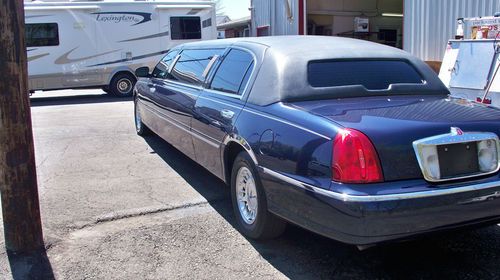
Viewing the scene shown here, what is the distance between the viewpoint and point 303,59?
4.07m

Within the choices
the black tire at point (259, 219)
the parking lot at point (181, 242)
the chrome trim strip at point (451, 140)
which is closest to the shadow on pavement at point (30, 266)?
the parking lot at point (181, 242)

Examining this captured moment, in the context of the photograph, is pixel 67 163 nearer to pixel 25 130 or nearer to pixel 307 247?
pixel 25 130

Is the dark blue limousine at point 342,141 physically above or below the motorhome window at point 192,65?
below

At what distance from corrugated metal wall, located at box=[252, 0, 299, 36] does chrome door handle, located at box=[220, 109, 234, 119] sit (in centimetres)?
1058

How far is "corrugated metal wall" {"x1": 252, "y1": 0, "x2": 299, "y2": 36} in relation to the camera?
1447cm

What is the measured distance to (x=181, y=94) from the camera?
5473 millimetres

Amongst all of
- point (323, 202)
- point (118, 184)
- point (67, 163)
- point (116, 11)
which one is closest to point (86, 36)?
point (116, 11)

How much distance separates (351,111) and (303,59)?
797 mm

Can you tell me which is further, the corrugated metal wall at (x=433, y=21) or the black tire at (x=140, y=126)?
the corrugated metal wall at (x=433, y=21)

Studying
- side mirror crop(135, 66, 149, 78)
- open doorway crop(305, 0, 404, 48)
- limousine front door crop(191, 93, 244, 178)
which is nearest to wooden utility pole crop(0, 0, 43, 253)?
limousine front door crop(191, 93, 244, 178)

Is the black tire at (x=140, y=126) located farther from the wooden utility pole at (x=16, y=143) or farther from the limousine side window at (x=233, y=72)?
the wooden utility pole at (x=16, y=143)

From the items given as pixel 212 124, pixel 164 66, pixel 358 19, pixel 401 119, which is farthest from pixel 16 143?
pixel 358 19

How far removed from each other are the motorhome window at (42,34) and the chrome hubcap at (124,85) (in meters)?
2.18

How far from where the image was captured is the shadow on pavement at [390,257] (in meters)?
3.41
